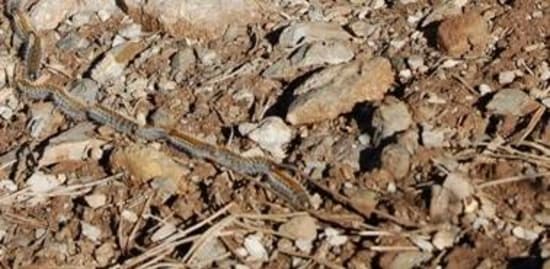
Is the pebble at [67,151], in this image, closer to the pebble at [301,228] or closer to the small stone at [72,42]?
the small stone at [72,42]

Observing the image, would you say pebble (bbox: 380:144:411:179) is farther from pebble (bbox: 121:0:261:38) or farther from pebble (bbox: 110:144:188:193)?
pebble (bbox: 121:0:261:38)

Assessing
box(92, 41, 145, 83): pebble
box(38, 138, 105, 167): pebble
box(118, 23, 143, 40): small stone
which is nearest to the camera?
box(38, 138, 105, 167): pebble

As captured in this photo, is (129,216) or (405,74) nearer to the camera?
(129,216)

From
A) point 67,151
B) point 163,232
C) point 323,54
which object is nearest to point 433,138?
point 323,54

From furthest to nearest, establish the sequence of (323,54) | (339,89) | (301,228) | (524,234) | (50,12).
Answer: (50,12) → (323,54) → (339,89) → (301,228) → (524,234)

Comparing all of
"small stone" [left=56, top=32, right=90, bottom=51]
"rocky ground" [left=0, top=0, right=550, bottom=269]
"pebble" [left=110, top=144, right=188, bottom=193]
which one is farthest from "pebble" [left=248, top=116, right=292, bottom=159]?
"small stone" [left=56, top=32, right=90, bottom=51]

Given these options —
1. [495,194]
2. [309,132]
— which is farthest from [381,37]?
[495,194]

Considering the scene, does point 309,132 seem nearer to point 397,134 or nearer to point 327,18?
point 397,134

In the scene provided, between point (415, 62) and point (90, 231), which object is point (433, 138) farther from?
point (90, 231)
